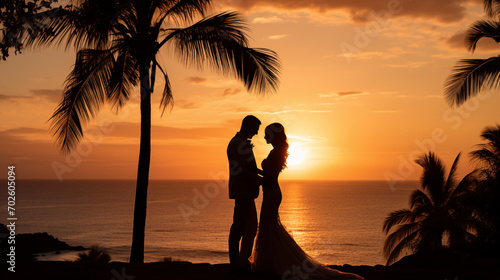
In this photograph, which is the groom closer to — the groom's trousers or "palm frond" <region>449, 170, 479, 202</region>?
the groom's trousers

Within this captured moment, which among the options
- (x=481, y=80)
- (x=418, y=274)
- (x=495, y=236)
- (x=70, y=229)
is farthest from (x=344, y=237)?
(x=418, y=274)

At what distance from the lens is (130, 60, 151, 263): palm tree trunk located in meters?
10.7

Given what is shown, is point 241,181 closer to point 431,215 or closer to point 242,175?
point 242,175

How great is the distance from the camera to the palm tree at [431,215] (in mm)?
22906

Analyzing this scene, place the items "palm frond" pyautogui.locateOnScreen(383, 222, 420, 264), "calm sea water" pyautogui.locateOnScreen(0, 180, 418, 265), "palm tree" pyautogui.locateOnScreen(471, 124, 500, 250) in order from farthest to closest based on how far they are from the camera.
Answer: "calm sea water" pyautogui.locateOnScreen(0, 180, 418, 265)
"palm frond" pyautogui.locateOnScreen(383, 222, 420, 264)
"palm tree" pyautogui.locateOnScreen(471, 124, 500, 250)

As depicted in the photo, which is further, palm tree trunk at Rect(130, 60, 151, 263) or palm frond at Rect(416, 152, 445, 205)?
palm frond at Rect(416, 152, 445, 205)

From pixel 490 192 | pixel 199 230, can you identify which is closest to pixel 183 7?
pixel 490 192

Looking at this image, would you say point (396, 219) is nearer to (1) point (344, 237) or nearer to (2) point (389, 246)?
(2) point (389, 246)

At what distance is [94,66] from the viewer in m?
10.8

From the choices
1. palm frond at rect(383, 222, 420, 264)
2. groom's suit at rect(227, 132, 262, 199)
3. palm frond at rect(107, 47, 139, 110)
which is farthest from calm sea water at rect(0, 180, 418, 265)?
groom's suit at rect(227, 132, 262, 199)

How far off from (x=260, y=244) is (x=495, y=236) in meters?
14.2

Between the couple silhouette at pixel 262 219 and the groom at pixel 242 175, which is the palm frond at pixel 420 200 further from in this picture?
the groom at pixel 242 175

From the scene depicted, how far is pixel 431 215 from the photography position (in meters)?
23.7

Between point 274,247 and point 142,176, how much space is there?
473cm
